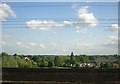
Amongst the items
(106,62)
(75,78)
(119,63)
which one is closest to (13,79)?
(75,78)

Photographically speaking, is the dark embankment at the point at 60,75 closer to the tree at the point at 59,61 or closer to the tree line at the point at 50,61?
the tree line at the point at 50,61

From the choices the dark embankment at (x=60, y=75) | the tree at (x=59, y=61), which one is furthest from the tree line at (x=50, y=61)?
the dark embankment at (x=60, y=75)

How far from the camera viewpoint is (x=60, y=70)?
9.23 meters

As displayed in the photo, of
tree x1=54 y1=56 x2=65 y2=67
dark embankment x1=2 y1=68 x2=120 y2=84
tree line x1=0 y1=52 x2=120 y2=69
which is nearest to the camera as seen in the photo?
dark embankment x1=2 y1=68 x2=120 y2=84

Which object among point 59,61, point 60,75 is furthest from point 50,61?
point 60,75

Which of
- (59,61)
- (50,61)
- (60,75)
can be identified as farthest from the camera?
(59,61)

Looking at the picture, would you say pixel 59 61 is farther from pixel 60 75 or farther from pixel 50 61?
pixel 60 75

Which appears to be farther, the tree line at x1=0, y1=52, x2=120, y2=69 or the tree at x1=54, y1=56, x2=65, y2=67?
the tree at x1=54, y1=56, x2=65, y2=67

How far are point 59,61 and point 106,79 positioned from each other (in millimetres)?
4614

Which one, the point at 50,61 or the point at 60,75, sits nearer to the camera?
the point at 60,75

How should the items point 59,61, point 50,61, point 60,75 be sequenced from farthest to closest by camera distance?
point 59,61 → point 50,61 → point 60,75

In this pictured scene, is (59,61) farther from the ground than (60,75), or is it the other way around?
(59,61)

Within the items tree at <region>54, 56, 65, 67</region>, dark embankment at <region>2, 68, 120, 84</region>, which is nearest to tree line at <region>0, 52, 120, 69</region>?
tree at <region>54, 56, 65, 67</region>

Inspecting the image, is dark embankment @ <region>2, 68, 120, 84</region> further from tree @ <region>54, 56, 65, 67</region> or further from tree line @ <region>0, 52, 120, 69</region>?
tree @ <region>54, 56, 65, 67</region>
